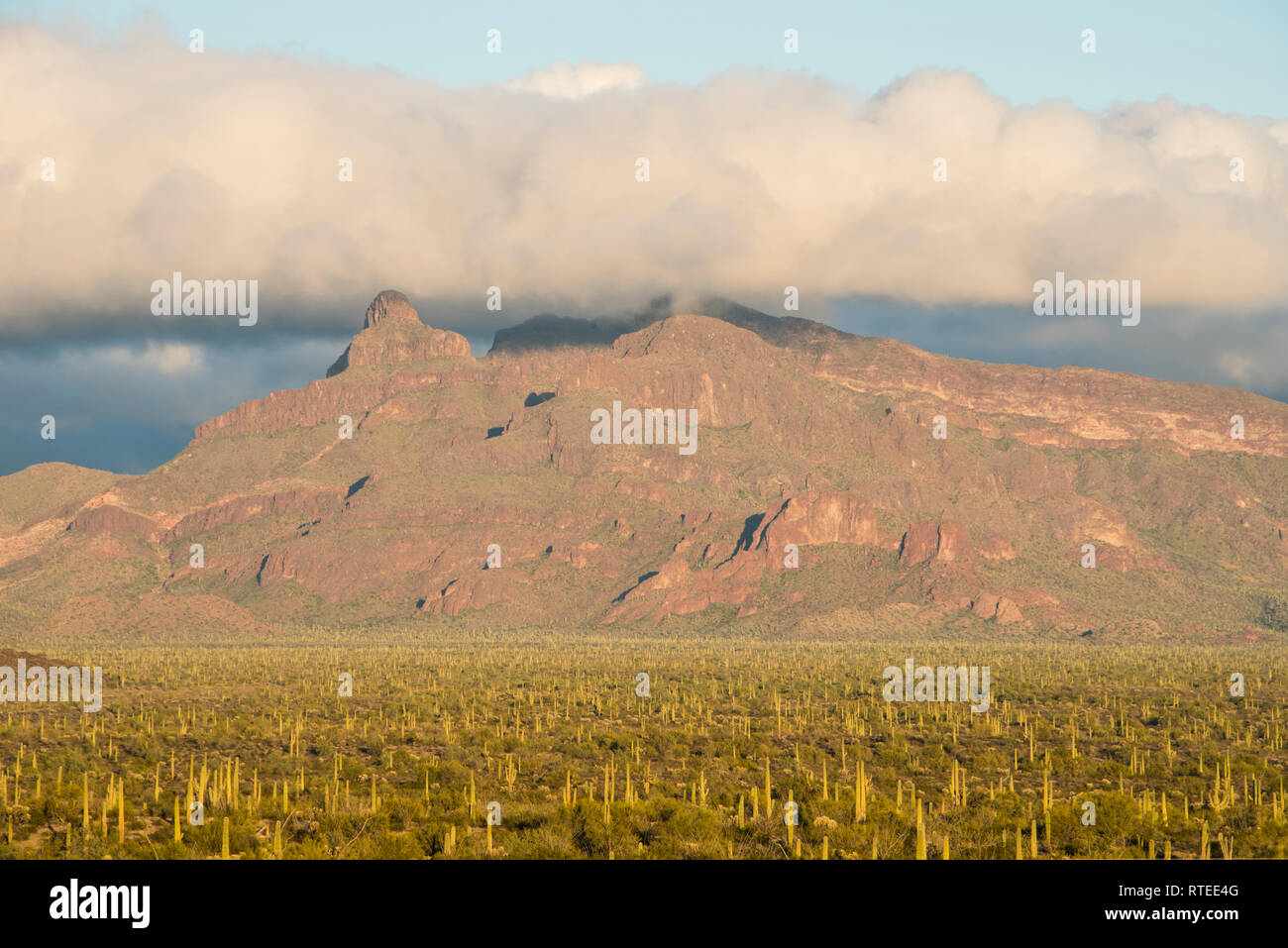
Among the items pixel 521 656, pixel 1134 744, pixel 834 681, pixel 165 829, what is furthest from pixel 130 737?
pixel 521 656

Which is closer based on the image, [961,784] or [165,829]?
[165,829]

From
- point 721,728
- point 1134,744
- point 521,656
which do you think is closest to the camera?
point 1134,744
